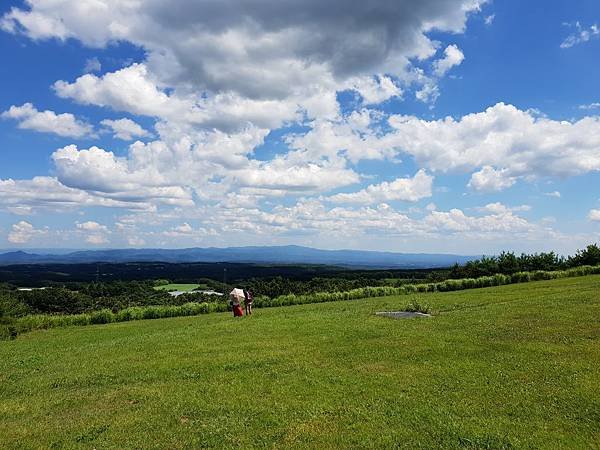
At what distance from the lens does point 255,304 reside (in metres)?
41.7

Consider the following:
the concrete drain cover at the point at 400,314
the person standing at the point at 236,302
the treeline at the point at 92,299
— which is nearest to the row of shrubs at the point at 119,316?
the person standing at the point at 236,302

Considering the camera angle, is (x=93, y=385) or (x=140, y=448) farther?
(x=93, y=385)

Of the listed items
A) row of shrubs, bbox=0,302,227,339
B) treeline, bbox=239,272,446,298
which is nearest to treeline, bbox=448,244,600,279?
treeline, bbox=239,272,446,298

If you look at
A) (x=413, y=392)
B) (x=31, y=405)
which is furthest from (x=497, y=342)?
(x=31, y=405)

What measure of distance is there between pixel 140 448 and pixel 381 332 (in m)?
11.2

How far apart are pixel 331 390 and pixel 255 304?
30.6 m

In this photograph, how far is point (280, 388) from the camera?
12.0 metres

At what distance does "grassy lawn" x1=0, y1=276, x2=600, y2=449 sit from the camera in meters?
9.09

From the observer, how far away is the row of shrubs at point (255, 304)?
1458 inches

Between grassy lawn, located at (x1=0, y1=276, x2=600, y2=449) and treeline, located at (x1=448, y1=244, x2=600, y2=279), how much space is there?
36.3 m

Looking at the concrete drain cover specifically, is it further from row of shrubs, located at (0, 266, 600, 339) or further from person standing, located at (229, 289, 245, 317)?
row of shrubs, located at (0, 266, 600, 339)

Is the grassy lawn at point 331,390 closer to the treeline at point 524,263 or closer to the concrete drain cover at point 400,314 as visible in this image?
the concrete drain cover at point 400,314

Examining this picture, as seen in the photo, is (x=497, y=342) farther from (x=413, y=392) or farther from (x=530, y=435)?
(x=530, y=435)

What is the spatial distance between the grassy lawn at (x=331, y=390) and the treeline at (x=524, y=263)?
1428 inches
